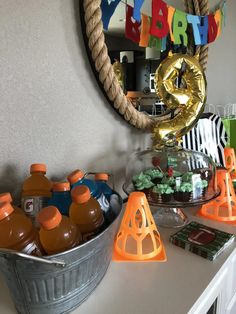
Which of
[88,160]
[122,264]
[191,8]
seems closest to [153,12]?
[191,8]

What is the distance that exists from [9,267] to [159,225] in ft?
1.45

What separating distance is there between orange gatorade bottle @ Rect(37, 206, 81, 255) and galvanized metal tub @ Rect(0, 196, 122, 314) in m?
0.03

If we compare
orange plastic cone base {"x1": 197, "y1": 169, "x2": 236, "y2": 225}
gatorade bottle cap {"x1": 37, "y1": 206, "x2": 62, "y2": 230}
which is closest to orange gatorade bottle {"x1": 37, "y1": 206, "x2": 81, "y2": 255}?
gatorade bottle cap {"x1": 37, "y1": 206, "x2": 62, "y2": 230}

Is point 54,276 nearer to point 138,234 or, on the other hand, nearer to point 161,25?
point 138,234

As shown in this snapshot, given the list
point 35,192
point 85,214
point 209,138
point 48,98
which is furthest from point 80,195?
point 209,138

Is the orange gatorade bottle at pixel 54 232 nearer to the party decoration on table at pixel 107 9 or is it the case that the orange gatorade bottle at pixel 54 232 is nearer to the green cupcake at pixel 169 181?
the green cupcake at pixel 169 181

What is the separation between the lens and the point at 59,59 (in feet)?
2.12

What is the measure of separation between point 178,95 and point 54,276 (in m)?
0.65

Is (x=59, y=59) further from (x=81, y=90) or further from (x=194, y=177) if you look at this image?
(x=194, y=177)

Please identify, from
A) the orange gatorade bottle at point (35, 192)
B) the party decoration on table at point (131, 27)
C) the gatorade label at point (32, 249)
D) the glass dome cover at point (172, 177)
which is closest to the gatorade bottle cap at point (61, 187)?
the orange gatorade bottle at point (35, 192)

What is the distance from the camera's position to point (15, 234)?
39 cm

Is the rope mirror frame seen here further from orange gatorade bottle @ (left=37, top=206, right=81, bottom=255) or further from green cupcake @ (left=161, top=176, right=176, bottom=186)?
orange gatorade bottle @ (left=37, top=206, right=81, bottom=255)

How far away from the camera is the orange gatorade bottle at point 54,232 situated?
1.22 feet

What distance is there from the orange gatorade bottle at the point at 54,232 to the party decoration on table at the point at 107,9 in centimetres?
55
